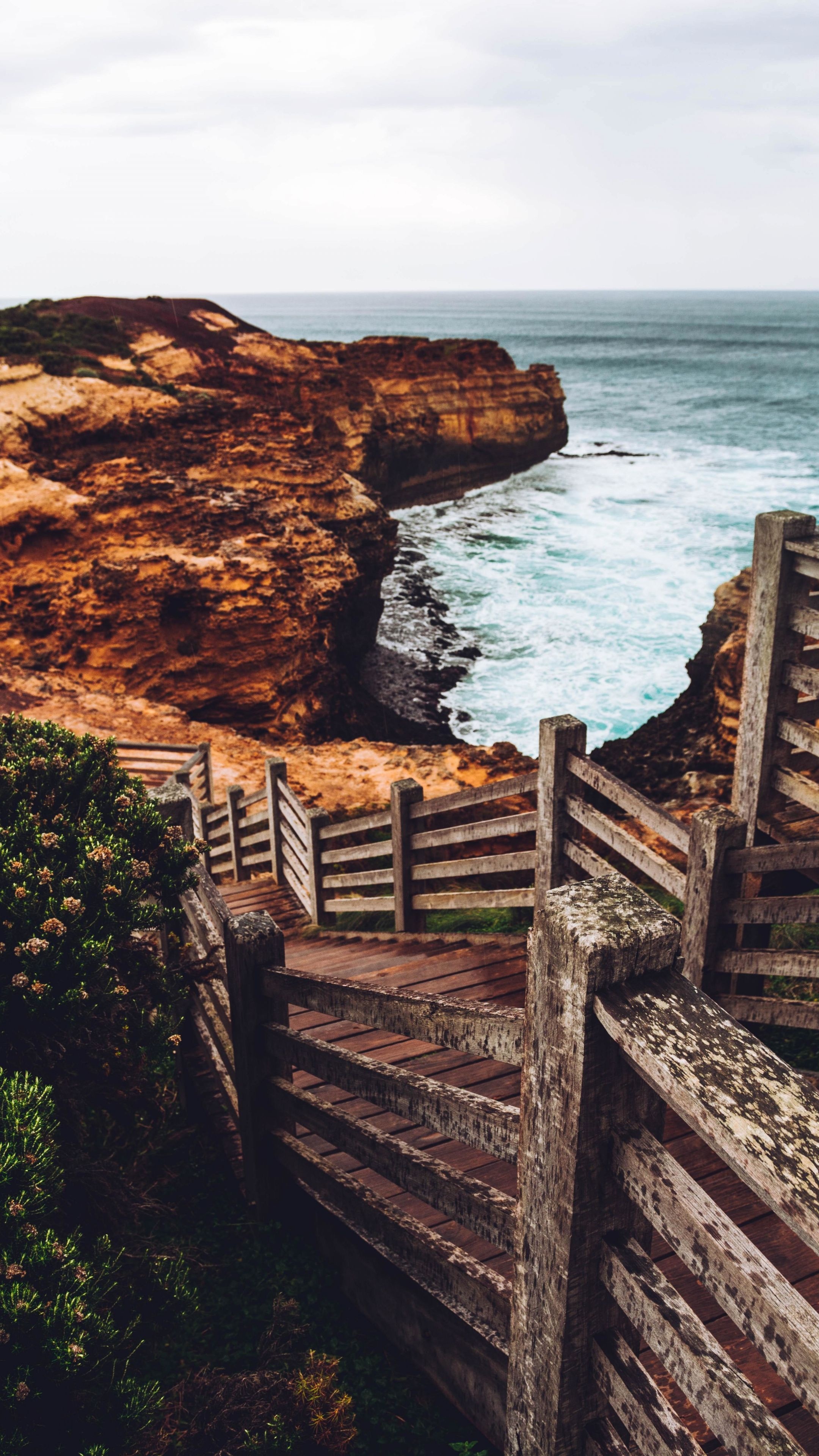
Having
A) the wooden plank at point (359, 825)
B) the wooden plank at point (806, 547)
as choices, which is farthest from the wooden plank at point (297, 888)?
the wooden plank at point (806, 547)

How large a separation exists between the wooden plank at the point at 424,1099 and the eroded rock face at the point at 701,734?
7763 mm

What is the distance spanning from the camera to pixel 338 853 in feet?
22.6

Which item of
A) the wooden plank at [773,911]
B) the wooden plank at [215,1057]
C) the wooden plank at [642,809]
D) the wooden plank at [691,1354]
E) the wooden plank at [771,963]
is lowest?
the wooden plank at [215,1057]

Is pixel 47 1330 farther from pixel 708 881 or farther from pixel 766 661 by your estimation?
pixel 766 661

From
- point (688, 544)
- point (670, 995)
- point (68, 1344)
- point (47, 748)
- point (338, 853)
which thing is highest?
point (670, 995)

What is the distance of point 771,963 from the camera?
362 cm

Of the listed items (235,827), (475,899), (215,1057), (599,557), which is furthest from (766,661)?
(599,557)

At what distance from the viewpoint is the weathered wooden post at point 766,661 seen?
156 inches

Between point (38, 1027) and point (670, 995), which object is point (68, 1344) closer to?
point (38, 1027)

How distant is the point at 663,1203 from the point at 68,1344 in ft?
4.61

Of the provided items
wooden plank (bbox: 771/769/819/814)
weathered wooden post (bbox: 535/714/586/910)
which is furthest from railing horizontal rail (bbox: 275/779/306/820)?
wooden plank (bbox: 771/769/819/814)

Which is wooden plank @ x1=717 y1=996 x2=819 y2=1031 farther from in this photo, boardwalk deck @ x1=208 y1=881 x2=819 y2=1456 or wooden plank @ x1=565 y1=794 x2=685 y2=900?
boardwalk deck @ x1=208 y1=881 x2=819 y2=1456

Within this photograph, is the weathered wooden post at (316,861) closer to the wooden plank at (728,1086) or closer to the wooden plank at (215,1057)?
the wooden plank at (215,1057)

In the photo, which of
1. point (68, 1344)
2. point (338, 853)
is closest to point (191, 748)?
point (338, 853)
